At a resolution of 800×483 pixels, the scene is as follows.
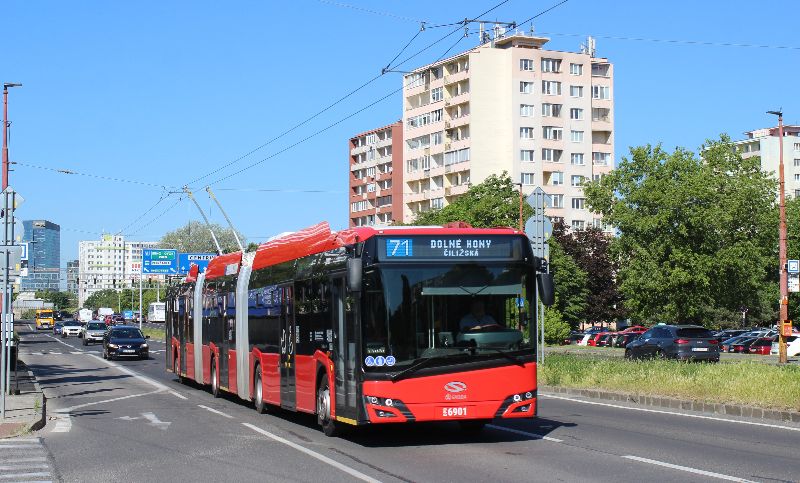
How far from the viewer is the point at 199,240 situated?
14375cm

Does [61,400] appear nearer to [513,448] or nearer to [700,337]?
[513,448]

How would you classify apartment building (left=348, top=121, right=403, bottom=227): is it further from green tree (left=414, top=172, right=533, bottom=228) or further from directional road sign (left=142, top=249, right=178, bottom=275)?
directional road sign (left=142, top=249, right=178, bottom=275)

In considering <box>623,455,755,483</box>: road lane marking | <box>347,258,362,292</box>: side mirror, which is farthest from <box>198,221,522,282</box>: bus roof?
<box>623,455,755,483</box>: road lane marking

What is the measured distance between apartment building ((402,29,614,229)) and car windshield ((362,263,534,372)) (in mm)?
93281

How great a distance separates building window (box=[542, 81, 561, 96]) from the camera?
365 feet

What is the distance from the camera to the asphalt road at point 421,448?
1237cm

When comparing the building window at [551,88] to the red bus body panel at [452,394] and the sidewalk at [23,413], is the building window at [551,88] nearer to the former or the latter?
the sidewalk at [23,413]

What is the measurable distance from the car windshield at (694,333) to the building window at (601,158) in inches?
2989

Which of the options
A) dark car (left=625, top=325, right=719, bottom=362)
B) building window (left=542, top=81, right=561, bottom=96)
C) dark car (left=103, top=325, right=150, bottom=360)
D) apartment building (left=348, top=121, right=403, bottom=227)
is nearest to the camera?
dark car (left=625, top=325, right=719, bottom=362)

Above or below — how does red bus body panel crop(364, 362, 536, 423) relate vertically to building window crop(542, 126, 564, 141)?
below

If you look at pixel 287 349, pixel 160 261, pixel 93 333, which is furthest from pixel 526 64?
pixel 287 349

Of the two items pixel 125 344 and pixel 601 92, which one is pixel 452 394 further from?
pixel 601 92

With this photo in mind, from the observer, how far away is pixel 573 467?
41.5 ft

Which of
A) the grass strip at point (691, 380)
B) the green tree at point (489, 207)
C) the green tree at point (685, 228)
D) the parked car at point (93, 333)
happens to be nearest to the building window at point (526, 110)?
the green tree at point (489, 207)
